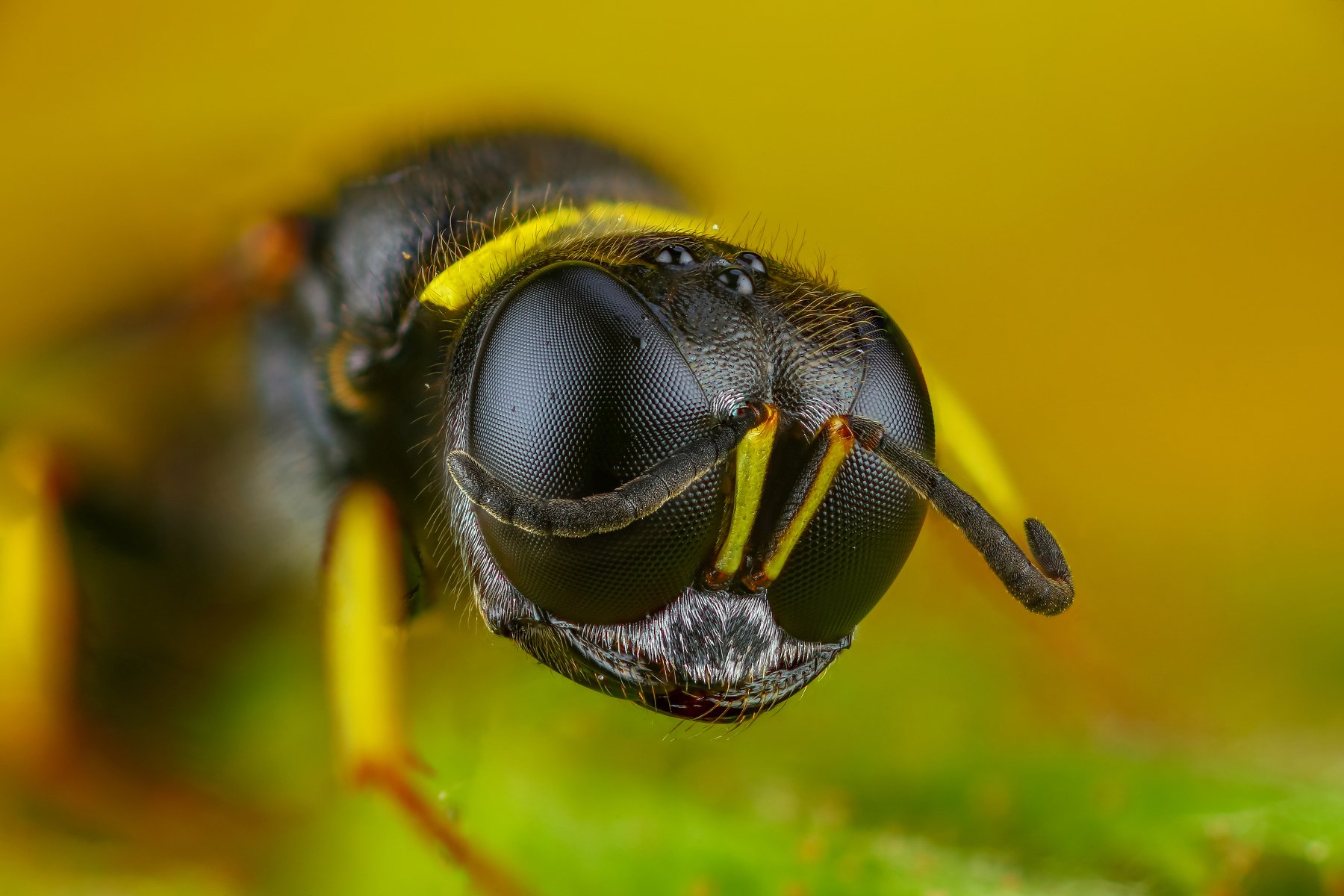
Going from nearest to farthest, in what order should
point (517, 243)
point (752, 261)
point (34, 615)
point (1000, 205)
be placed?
1. point (752, 261)
2. point (517, 243)
3. point (34, 615)
4. point (1000, 205)

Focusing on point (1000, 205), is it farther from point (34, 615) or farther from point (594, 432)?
point (34, 615)

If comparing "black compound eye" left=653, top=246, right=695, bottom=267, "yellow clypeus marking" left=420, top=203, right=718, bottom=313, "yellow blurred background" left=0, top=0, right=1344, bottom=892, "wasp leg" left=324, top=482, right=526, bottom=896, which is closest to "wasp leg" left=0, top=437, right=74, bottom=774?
"yellow blurred background" left=0, top=0, right=1344, bottom=892

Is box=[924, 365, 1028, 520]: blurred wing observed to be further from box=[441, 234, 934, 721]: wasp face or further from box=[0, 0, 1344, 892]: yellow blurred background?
box=[441, 234, 934, 721]: wasp face

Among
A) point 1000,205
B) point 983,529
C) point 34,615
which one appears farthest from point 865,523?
point 1000,205

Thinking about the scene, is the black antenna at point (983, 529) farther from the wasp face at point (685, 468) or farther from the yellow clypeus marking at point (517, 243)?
the yellow clypeus marking at point (517, 243)

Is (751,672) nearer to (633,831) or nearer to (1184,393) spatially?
(633,831)

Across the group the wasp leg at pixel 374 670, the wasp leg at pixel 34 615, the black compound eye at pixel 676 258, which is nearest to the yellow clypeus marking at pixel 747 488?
the black compound eye at pixel 676 258

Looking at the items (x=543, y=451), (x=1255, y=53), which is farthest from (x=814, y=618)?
(x=1255, y=53)

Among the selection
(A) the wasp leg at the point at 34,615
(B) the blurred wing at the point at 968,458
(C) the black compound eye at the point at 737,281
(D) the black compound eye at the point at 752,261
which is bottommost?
(A) the wasp leg at the point at 34,615
